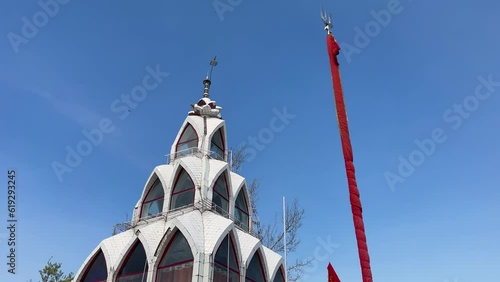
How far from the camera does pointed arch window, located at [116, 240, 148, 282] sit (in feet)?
62.3

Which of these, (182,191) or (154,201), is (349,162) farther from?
(154,201)

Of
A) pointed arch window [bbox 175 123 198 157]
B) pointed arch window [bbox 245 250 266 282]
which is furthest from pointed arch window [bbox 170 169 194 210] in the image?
pointed arch window [bbox 245 250 266 282]

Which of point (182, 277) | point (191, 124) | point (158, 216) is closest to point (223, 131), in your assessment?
point (191, 124)

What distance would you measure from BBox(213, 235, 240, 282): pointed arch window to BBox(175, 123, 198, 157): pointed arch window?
271 inches

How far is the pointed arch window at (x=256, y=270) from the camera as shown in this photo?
20502 mm

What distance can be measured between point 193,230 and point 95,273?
564 cm

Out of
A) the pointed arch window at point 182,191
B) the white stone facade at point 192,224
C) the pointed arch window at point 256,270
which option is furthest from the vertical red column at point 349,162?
the pointed arch window at point 182,191

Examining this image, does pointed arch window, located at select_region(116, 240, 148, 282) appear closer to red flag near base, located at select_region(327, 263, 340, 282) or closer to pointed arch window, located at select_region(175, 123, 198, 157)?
pointed arch window, located at select_region(175, 123, 198, 157)

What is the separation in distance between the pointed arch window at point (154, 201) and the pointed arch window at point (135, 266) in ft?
9.02

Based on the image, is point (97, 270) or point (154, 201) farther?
point (154, 201)

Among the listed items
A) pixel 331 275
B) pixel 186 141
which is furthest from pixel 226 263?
pixel 186 141

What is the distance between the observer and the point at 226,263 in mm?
19109

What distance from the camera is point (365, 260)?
40.5ft

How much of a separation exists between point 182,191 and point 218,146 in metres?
4.57
